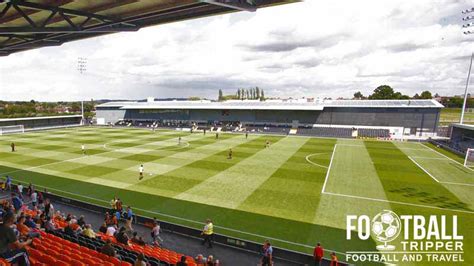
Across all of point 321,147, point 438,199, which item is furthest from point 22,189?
point 321,147

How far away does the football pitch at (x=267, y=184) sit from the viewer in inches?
637

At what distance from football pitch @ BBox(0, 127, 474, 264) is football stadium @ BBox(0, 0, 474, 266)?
125mm

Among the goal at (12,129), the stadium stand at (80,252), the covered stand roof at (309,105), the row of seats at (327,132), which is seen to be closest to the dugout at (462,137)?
the covered stand roof at (309,105)

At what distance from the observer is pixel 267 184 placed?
23328mm

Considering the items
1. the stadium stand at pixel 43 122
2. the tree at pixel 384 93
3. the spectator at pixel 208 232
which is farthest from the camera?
the tree at pixel 384 93

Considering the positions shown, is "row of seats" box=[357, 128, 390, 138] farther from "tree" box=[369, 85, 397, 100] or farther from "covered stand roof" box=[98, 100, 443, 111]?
"tree" box=[369, 85, 397, 100]

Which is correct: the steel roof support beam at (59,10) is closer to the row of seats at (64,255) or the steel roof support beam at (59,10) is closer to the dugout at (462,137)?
the row of seats at (64,255)

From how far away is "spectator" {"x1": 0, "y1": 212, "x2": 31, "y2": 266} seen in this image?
597 cm

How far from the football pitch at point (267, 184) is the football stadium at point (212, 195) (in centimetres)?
12

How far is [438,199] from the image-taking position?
20.3m

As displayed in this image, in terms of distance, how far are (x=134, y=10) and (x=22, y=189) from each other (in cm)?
1875

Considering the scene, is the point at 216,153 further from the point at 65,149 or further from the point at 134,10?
the point at 134,10

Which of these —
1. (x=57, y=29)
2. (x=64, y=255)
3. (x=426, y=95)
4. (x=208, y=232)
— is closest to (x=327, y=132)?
(x=208, y=232)

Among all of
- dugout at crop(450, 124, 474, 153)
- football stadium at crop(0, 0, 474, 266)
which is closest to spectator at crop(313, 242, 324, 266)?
football stadium at crop(0, 0, 474, 266)
